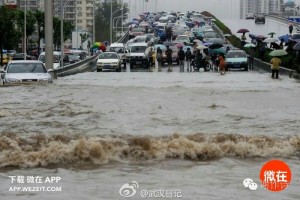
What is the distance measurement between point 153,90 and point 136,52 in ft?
84.1

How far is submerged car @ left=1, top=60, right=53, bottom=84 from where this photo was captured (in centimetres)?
2952

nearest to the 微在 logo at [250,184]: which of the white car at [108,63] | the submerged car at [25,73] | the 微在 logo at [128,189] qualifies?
the 微在 logo at [128,189]

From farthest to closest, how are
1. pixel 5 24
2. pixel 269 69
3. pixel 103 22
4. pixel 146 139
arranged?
pixel 103 22
pixel 5 24
pixel 269 69
pixel 146 139

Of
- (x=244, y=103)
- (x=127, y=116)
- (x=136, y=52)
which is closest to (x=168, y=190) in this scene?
(x=127, y=116)

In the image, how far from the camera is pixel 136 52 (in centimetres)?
5459

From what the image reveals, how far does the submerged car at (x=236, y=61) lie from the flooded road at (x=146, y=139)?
64.3ft

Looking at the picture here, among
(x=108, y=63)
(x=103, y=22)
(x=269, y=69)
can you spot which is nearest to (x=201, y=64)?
(x=269, y=69)

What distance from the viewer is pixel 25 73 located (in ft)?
98.4

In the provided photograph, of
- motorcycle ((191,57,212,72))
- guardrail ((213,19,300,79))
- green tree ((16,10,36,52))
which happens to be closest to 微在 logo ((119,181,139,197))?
guardrail ((213,19,300,79))

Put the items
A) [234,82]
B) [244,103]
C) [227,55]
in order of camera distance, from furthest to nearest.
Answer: [227,55]
[234,82]
[244,103]

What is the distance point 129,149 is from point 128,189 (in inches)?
155

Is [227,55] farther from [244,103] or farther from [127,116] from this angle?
[127,116]

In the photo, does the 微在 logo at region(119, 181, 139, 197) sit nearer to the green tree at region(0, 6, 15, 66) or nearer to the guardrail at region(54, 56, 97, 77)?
the guardrail at region(54, 56, 97, 77)

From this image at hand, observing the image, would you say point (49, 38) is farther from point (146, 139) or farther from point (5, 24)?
point (5, 24)
